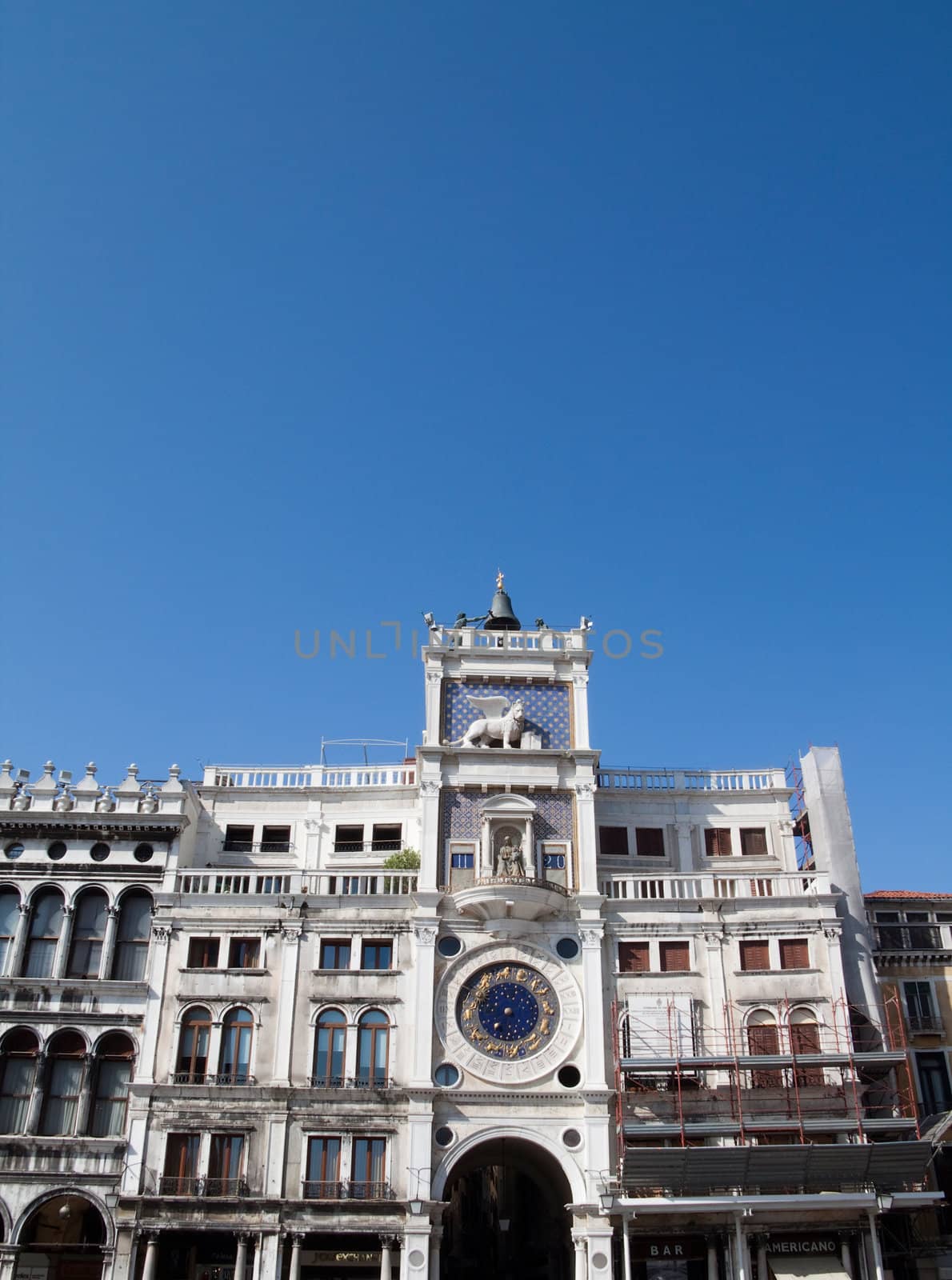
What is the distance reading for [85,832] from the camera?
49031mm

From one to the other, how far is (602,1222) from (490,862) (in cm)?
1372

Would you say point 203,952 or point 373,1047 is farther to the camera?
point 203,952

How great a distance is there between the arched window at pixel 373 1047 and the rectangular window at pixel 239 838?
10.8 m

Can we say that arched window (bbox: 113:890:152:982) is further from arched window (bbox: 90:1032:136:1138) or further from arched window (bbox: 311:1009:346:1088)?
arched window (bbox: 311:1009:346:1088)

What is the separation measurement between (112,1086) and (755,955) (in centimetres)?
2566

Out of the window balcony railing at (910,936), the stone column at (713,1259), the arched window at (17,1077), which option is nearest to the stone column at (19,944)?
the arched window at (17,1077)

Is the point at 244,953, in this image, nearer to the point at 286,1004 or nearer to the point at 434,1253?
the point at 286,1004

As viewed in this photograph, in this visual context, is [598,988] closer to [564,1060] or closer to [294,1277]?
[564,1060]

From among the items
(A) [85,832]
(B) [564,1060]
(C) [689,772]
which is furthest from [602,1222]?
(A) [85,832]

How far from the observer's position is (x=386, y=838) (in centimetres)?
5294

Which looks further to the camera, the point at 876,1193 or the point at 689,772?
the point at 689,772

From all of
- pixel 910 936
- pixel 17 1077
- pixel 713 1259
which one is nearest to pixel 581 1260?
pixel 713 1259

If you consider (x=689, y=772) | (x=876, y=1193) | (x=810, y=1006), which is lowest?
(x=876, y=1193)

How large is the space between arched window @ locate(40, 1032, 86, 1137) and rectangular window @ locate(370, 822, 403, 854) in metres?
14.4
